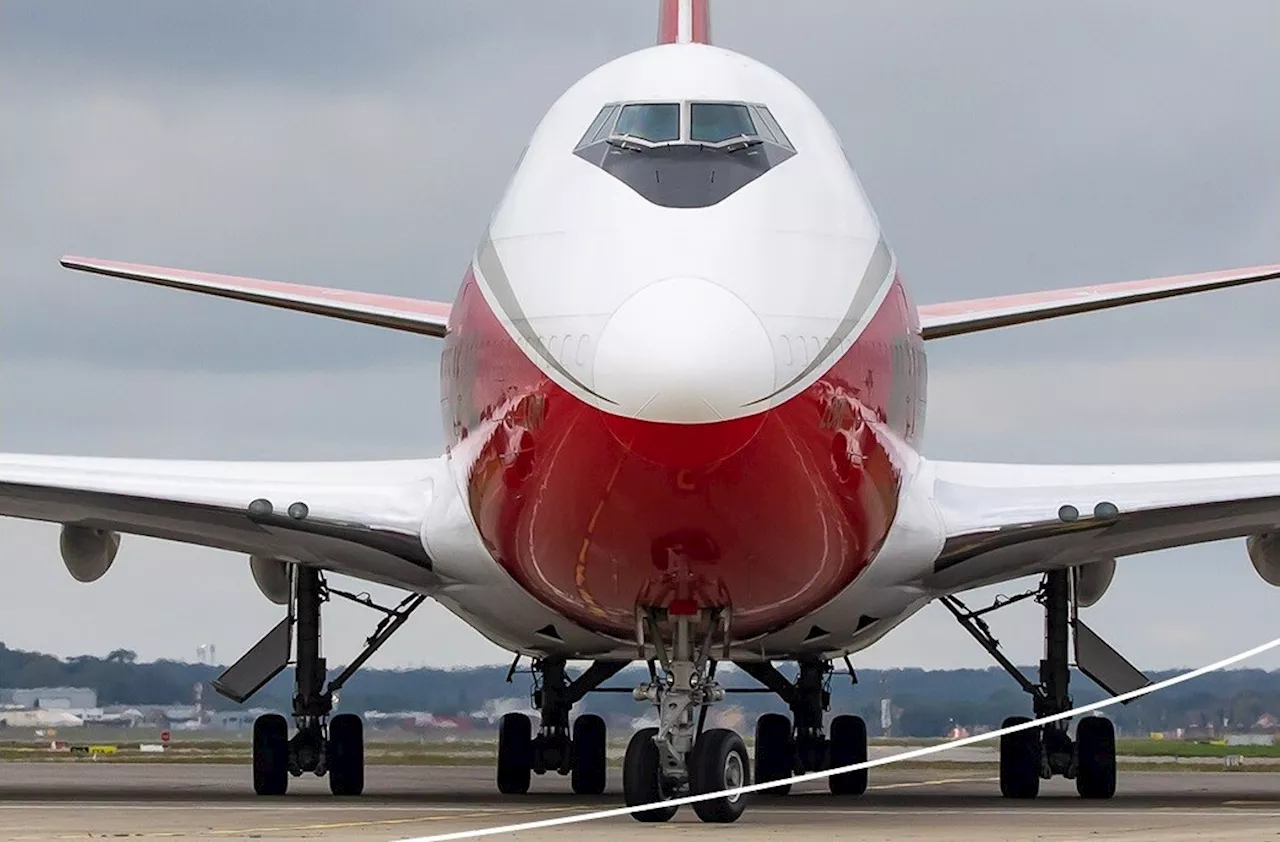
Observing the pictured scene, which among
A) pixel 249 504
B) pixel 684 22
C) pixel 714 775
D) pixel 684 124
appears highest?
pixel 684 22

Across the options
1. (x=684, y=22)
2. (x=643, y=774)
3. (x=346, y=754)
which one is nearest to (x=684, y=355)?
(x=643, y=774)

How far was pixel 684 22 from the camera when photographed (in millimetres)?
24031

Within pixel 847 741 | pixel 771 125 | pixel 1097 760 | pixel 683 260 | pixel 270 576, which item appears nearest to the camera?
pixel 683 260

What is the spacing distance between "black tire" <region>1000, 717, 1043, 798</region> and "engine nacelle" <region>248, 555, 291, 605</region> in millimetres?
6957

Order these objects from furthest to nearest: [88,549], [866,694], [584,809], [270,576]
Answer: [866,694] < [270,576] < [88,549] < [584,809]

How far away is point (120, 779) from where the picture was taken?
98.4 feet

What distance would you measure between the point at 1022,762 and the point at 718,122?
874cm

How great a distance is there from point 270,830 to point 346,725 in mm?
8503

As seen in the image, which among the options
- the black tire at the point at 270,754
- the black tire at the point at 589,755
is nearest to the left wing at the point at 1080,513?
the black tire at the point at 270,754

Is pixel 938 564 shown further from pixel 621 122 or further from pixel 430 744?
pixel 430 744

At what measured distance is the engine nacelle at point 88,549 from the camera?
76.6ft

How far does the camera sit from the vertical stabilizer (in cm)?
2398

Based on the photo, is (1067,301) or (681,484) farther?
(1067,301)

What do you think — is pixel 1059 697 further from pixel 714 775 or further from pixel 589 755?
pixel 714 775
